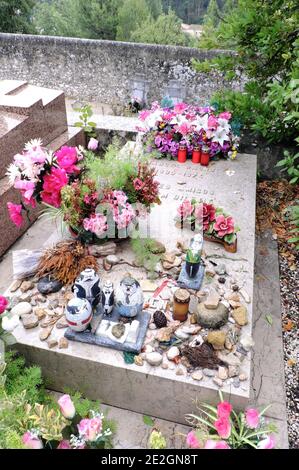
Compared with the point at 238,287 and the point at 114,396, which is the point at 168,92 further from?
the point at 114,396

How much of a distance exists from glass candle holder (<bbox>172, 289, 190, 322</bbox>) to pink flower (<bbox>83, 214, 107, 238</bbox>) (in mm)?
836

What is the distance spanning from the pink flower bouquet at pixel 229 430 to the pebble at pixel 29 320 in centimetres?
123

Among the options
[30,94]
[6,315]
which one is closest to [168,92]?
[30,94]

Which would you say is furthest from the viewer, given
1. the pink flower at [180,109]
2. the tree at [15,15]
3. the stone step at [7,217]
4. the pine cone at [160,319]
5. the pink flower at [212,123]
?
the tree at [15,15]

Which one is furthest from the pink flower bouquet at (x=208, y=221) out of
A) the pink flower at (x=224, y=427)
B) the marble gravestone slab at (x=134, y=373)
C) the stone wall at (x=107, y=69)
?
the stone wall at (x=107, y=69)

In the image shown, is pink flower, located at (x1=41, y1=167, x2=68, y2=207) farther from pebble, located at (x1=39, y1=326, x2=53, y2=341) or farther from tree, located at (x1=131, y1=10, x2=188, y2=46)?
tree, located at (x1=131, y1=10, x2=188, y2=46)

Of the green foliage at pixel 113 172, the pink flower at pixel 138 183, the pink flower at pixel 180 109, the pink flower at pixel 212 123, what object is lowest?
the pink flower at pixel 212 123

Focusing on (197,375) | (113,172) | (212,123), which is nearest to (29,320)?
(197,375)

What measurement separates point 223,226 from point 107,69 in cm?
805

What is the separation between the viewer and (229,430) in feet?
6.43

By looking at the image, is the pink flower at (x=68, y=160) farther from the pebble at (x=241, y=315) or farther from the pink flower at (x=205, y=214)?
the pebble at (x=241, y=315)

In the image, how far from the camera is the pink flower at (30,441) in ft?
6.12

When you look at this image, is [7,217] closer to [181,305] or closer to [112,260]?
[112,260]

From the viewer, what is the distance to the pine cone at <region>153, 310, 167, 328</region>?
262 centimetres
